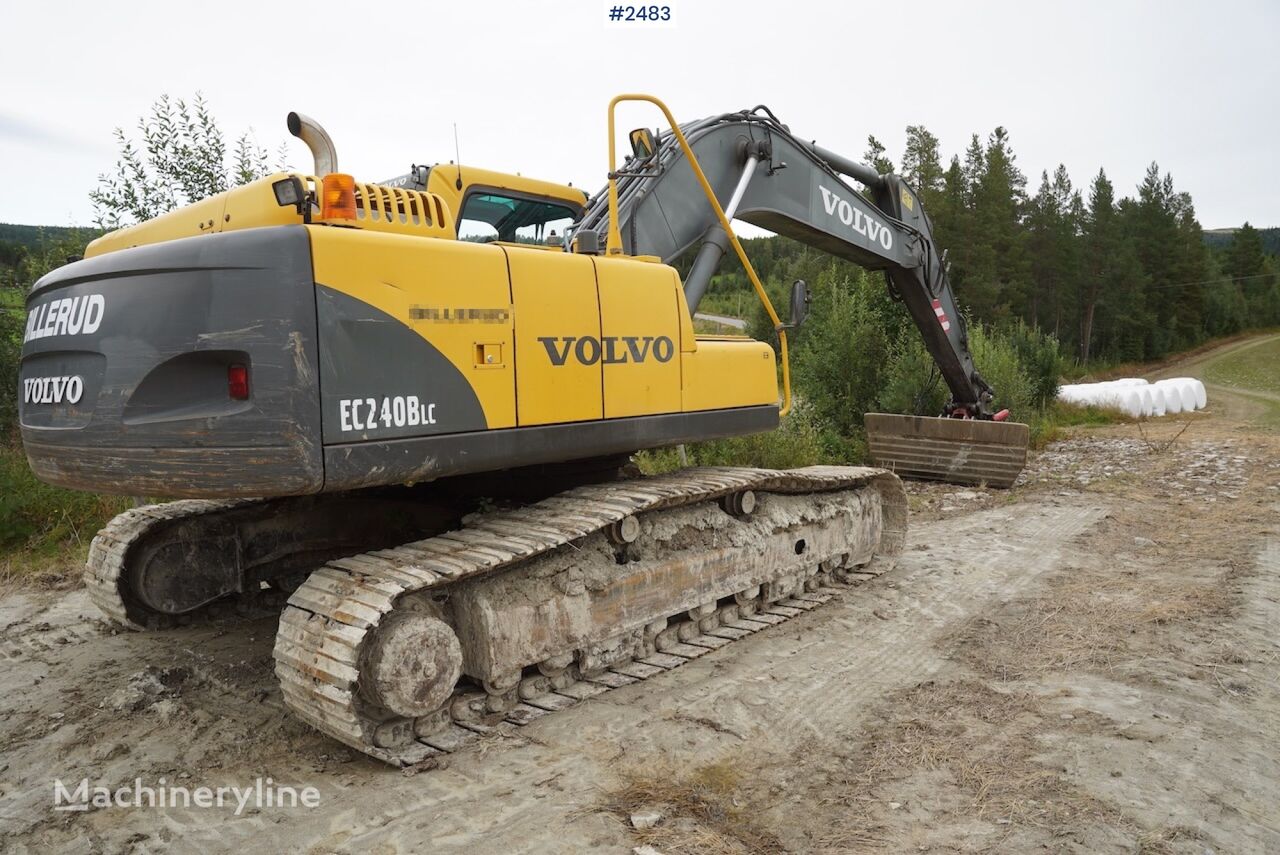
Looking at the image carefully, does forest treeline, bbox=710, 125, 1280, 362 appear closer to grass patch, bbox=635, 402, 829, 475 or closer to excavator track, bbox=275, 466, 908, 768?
grass patch, bbox=635, 402, 829, 475

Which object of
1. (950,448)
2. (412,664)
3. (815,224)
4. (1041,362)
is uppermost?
(815,224)

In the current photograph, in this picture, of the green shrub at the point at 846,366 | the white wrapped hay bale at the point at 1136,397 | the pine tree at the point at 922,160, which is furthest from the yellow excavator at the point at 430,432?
the pine tree at the point at 922,160

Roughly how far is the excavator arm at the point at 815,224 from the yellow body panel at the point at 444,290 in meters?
0.77

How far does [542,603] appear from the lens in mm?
4062

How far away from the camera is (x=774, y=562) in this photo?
18.1 feet

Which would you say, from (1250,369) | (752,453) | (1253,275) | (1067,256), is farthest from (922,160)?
(1253,275)

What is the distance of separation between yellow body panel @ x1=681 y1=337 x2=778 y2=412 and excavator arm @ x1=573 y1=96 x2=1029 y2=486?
39 centimetres

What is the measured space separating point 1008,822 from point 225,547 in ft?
13.1

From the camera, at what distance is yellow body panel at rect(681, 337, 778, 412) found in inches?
190

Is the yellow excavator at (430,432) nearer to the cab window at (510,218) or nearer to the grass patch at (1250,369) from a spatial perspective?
the cab window at (510,218)

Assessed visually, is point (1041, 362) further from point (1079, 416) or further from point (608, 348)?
point (608, 348)

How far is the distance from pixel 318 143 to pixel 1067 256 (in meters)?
45.6

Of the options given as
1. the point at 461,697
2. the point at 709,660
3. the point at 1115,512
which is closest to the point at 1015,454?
the point at 1115,512

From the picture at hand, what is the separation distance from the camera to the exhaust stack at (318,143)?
12.3 ft
